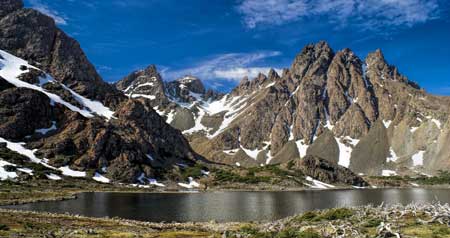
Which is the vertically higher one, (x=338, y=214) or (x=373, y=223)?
(x=373, y=223)

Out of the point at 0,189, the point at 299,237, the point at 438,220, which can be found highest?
the point at 438,220

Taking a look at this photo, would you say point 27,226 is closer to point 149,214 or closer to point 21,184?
point 149,214

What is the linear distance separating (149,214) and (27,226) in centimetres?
4941

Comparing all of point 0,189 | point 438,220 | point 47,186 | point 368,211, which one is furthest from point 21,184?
point 438,220

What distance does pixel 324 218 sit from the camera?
58781 millimetres

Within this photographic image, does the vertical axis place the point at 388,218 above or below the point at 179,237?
above

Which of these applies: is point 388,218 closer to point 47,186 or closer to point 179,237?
point 179,237

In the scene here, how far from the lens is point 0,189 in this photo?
152 metres

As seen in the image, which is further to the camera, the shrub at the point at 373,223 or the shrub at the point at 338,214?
the shrub at the point at 338,214

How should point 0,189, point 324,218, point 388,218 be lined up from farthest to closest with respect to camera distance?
1. point 0,189
2. point 324,218
3. point 388,218

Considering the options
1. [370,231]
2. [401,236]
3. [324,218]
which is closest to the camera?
[401,236]

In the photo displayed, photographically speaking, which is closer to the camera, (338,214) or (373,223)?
(373,223)

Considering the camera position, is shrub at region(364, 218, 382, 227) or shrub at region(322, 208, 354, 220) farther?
shrub at region(322, 208, 354, 220)

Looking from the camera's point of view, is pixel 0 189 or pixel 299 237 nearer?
pixel 299 237
